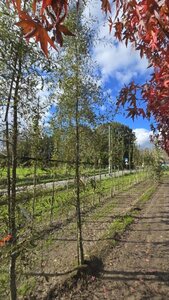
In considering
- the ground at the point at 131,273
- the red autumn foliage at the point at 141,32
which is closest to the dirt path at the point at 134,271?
the ground at the point at 131,273

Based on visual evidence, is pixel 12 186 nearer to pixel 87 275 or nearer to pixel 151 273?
pixel 87 275

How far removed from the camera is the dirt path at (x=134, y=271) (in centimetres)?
521

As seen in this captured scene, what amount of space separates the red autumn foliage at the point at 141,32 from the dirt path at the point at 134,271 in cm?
351

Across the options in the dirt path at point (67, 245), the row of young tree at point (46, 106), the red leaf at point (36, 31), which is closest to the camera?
the red leaf at point (36, 31)

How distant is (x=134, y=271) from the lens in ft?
20.2

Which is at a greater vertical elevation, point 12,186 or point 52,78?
point 52,78

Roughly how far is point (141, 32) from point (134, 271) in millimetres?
5344

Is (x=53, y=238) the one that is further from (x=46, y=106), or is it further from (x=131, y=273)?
(x=46, y=106)

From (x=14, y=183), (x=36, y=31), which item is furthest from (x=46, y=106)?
(x=36, y=31)

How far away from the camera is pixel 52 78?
412cm

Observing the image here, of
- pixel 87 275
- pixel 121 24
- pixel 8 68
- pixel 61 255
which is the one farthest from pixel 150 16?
pixel 61 255

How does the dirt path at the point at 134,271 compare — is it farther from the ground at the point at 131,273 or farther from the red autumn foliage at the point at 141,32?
the red autumn foliage at the point at 141,32

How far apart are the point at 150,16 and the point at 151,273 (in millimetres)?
5746

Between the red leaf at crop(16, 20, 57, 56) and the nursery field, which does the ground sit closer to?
the nursery field
